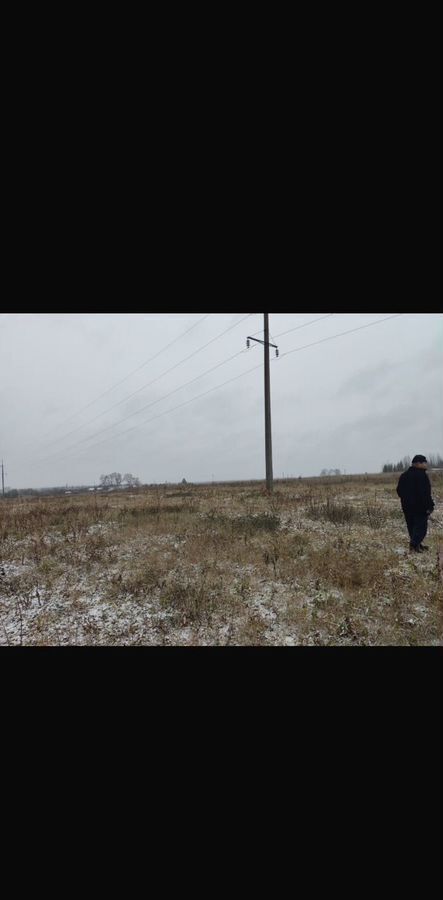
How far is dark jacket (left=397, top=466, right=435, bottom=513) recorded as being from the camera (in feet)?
14.8

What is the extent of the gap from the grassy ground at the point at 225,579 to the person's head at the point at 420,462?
1.50 metres

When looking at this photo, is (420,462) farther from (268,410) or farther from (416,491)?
(268,410)

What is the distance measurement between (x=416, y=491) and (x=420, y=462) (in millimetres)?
469

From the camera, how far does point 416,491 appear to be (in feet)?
15.1

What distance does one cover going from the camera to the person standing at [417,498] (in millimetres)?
4520

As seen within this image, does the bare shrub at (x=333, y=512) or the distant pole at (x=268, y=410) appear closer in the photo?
the bare shrub at (x=333, y=512)

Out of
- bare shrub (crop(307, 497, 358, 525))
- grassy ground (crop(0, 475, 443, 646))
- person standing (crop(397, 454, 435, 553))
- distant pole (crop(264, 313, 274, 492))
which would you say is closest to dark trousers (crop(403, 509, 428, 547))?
person standing (crop(397, 454, 435, 553))

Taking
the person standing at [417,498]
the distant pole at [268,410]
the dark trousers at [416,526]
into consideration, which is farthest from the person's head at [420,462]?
the distant pole at [268,410]

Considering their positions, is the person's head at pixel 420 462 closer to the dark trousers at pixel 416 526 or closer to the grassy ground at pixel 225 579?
the dark trousers at pixel 416 526

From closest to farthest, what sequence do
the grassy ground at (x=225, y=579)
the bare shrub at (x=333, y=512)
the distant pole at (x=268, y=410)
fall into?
the grassy ground at (x=225, y=579) < the bare shrub at (x=333, y=512) < the distant pole at (x=268, y=410)
